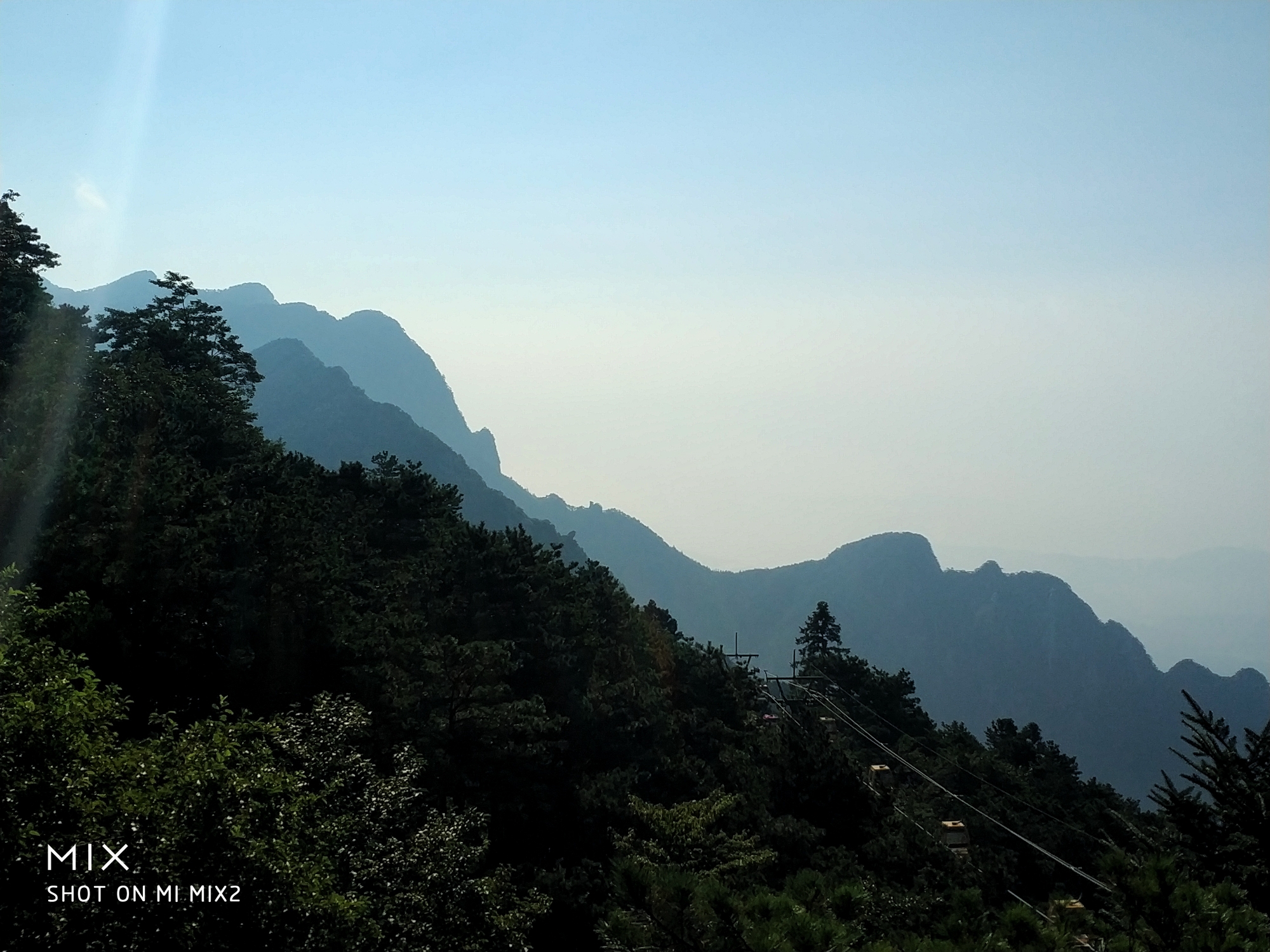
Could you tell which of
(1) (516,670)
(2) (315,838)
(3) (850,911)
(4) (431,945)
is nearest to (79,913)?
(2) (315,838)

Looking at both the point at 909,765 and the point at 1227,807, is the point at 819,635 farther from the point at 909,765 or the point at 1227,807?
the point at 1227,807

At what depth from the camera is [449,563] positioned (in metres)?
30.6

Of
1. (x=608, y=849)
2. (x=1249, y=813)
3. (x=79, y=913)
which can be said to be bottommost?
(x=608, y=849)

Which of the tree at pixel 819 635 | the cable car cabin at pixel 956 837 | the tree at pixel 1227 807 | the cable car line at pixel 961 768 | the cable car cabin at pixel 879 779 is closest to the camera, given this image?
the tree at pixel 1227 807

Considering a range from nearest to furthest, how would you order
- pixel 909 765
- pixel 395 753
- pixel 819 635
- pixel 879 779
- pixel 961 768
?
pixel 395 753
pixel 879 779
pixel 909 765
pixel 961 768
pixel 819 635

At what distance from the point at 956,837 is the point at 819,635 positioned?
49.5 metres

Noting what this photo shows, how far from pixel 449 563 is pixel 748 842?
46.8 ft

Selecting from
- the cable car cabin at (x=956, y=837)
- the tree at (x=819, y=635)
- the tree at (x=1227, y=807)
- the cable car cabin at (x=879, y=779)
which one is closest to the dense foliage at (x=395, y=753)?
the tree at (x=1227, y=807)

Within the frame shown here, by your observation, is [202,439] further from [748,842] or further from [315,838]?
[315,838]

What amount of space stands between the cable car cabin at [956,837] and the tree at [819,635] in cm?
4620

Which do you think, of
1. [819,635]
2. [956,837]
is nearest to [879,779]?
[956,837]

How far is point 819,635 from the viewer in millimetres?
81250

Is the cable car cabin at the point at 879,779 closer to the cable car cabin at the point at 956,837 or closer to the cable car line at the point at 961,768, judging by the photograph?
the cable car cabin at the point at 956,837

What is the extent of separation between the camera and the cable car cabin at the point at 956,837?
30.8 m
